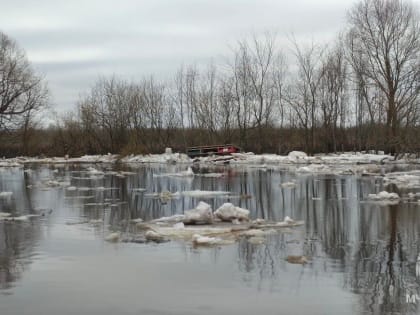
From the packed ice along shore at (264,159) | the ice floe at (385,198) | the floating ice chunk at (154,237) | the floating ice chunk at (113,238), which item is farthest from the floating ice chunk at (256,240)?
the packed ice along shore at (264,159)

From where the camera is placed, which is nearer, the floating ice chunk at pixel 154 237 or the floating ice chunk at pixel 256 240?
the floating ice chunk at pixel 256 240

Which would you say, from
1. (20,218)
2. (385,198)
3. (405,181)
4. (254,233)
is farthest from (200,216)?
(405,181)

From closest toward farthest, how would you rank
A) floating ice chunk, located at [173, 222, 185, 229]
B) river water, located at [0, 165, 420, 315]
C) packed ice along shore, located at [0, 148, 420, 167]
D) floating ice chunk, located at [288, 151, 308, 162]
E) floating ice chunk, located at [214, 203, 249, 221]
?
river water, located at [0, 165, 420, 315] → floating ice chunk, located at [173, 222, 185, 229] → floating ice chunk, located at [214, 203, 249, 221] → packed ice along shore, located at [0, 148, 420, 167] → floating ice chunk, located at [288, 151, 308, 162]

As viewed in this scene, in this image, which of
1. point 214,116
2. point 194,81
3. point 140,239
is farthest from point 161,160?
point 140,239

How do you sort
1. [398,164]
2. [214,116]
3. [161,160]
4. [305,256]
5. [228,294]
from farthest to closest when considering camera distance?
[214,116] < [161,160] < [398,164] < [305,256] < [228,294]

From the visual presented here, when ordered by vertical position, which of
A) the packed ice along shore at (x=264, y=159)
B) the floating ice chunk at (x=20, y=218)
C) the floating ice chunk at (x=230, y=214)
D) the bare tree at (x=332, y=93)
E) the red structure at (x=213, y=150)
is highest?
the bare tree at (x=332, y=93)

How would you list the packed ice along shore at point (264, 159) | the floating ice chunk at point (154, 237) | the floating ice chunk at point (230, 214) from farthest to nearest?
1. the packed ice along shore at point (264, 159)
2. the floating ice chunk at point (230, 214)
3. the floating ice chunk at point (154, 237)

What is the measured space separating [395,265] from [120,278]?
3949 millimetres

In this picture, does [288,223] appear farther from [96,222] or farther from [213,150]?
[213,150]

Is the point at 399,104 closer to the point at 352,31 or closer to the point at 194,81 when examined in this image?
the point at 352,31

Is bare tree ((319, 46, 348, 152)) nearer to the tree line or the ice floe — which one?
the tree line

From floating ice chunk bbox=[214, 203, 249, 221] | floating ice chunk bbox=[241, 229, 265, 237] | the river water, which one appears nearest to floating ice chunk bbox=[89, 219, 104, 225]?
the river water

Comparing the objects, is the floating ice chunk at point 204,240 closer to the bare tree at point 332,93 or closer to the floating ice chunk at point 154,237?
the floating ice chunk at point 154,237

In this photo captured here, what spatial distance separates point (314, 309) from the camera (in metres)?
5.80
